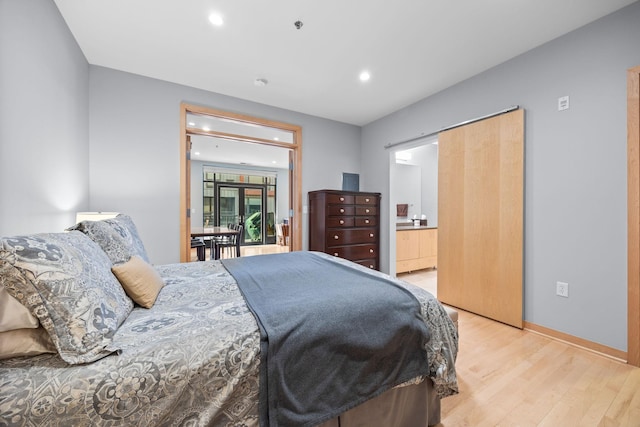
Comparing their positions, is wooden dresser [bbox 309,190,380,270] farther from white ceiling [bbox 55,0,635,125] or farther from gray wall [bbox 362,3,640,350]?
gray wall [bbox 362,3,640,350]

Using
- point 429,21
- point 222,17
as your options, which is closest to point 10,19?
point 222,17

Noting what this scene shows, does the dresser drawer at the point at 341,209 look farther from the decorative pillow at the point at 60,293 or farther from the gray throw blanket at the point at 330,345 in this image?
the decorative pillow at the point at 60,293

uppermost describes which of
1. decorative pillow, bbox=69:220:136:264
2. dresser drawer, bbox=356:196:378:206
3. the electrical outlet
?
dresser drawer, bbox=356:196:378:206

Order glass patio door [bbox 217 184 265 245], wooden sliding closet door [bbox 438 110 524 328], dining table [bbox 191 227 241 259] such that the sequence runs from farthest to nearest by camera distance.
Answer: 1. glass patio door [bbox 217 184 265 245]
2. dining table [bbox 191 227 241 259]
3. wooden sliding closet door [bbox 438 110 524 328]

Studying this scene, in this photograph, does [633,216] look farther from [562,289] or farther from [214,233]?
[214,233]

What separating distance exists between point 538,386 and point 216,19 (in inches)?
139

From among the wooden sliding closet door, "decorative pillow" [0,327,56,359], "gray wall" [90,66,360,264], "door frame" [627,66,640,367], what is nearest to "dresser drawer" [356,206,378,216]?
the wooden sliding closet door

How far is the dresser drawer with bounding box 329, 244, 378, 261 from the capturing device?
3.81 m

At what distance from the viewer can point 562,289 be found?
2.29 meters

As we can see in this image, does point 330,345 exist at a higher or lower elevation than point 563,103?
lower

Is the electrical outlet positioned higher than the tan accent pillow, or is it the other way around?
the tan accent pillow

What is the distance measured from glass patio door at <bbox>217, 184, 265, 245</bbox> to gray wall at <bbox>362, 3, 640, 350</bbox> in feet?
23.0

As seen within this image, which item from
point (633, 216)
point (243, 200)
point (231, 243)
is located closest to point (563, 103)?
point (633, 216)

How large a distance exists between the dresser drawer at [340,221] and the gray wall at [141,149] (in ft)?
6.46
